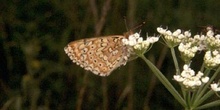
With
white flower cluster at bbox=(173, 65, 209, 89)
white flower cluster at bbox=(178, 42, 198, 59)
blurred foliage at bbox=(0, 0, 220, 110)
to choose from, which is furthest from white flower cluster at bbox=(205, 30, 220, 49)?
blurred foliage at bbox=(0, 0, 220, 110)

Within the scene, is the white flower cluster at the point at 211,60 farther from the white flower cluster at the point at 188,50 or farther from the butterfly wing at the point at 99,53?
the butterfly wing at the point at 99,53

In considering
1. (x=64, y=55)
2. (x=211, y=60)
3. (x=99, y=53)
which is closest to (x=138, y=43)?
(x=99, y=53)

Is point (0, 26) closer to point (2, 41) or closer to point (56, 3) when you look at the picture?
point (2, 41)

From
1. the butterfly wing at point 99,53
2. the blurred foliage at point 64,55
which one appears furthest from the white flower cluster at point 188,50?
the blurred foliage at point 64,55

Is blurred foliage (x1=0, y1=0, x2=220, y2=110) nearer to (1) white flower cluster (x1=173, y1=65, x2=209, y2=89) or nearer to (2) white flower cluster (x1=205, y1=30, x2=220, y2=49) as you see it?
(2) white flower cluster (x1=205, y1=30, x2=220, y2=49)

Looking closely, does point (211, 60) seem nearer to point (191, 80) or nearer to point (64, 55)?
point (191, 80)
